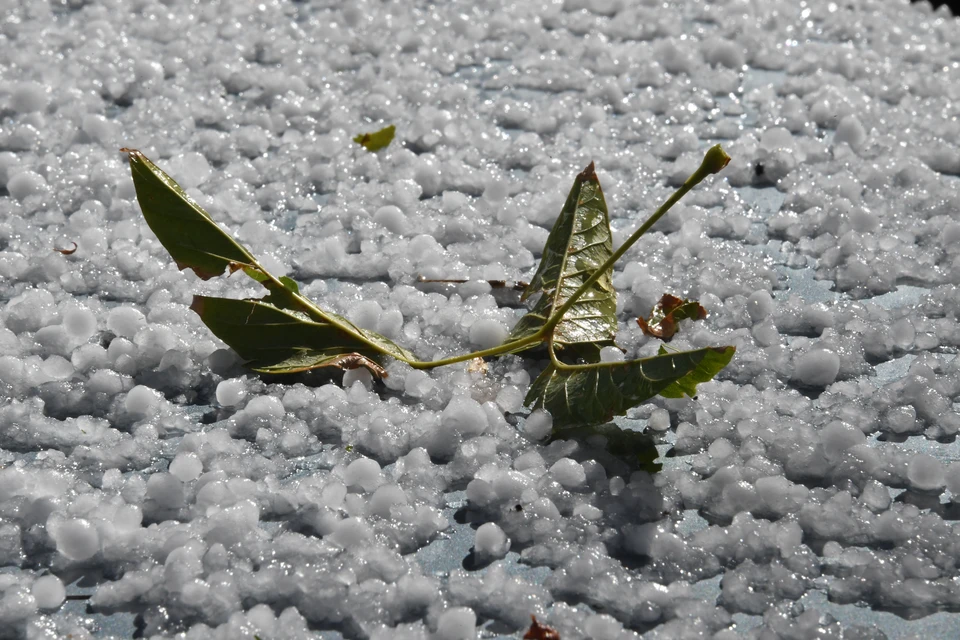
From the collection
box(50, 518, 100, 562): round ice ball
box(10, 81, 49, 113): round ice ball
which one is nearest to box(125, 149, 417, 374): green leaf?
box(50, 518, 100, 562): round ice ball

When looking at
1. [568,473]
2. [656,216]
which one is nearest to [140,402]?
[568,473]

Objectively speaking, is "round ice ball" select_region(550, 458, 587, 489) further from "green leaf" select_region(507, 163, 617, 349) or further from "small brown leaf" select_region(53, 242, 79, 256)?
"small brown leaf" select_region(53, 242, 79, 256)

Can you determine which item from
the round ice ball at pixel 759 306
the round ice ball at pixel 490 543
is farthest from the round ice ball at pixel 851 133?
the round ice ball at pixel 490 543

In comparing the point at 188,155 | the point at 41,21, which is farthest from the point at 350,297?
the point at 41,21

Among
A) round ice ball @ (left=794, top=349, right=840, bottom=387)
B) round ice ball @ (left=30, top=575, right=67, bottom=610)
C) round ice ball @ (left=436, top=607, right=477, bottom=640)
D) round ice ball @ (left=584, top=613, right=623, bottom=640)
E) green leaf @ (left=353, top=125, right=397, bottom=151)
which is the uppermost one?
green leaf @ (left=353, top=125, right=397, bottom=151)

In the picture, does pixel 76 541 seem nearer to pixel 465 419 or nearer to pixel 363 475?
pixel 363 475

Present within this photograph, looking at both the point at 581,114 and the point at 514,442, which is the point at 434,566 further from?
the point at 581,114
